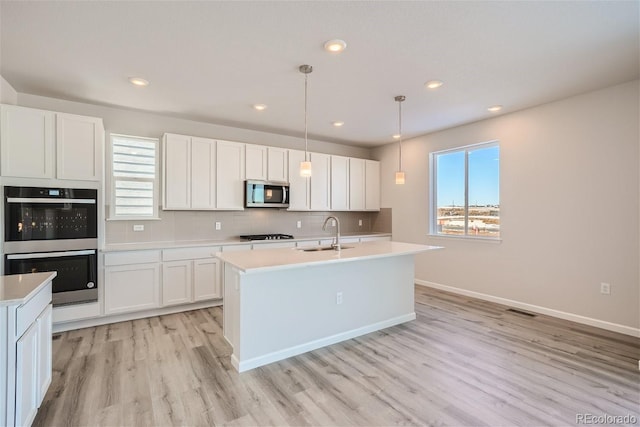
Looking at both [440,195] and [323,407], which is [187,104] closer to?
[323,407]

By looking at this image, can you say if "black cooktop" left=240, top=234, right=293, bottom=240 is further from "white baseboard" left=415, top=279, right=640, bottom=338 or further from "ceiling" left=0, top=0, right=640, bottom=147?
"white baseboard" left=415, top=279, right=640, bottom=338

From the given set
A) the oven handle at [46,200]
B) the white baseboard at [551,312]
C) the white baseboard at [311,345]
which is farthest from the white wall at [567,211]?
the oven handle at [46,200]

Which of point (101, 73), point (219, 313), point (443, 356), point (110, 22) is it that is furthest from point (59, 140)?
point (443, 356)

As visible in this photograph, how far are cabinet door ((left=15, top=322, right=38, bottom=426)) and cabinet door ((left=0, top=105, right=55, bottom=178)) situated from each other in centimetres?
198

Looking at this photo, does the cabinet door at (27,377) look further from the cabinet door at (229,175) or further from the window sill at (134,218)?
the cabinet door at (229,175)

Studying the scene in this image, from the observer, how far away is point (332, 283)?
3.00 metres

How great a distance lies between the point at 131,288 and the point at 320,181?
316 cm

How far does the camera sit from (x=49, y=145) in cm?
310

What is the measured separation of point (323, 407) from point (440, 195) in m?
3.98

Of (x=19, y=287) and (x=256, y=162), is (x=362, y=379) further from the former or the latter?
(x=256, y=162)

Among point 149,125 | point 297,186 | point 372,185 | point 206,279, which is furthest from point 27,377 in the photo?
point 372,185

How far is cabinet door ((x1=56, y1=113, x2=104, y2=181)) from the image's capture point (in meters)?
3.16

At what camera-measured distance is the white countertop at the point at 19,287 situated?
155 cm

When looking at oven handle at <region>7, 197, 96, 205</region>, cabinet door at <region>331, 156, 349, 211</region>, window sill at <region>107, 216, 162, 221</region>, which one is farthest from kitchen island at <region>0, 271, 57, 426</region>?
cabinet door at <region>331, 156, 349, 211</region>
